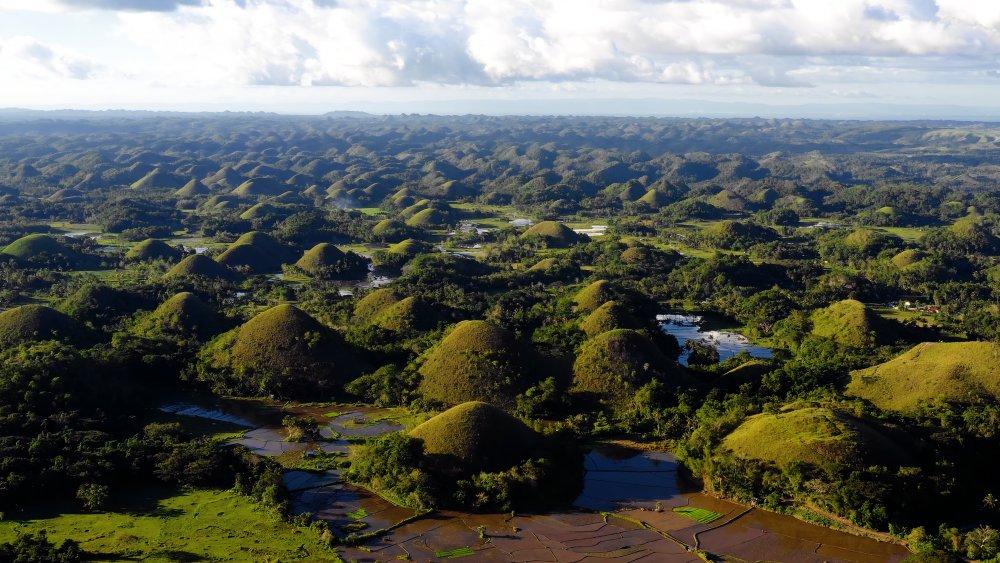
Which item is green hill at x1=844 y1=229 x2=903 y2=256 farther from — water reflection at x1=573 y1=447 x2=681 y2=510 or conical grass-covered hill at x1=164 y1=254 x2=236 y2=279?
conical grass-covered hill at x1=164 y1=254 x2=236 y2=279

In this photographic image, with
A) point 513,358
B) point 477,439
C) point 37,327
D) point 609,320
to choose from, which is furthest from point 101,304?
point 477,439

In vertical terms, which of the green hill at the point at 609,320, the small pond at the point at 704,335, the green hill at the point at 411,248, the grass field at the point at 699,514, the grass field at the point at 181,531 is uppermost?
the green hill at the point at 609,320

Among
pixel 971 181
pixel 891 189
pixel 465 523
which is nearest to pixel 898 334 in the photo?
pixel 465 523

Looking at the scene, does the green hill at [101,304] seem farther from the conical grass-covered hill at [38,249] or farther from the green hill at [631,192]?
the green hill at [631,192]

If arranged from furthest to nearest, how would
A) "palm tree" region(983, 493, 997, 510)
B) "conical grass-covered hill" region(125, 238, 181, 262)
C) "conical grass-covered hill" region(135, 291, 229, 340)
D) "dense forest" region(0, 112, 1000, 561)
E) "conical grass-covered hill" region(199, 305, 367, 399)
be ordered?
"conical grass-covered hill" region(125, 238, 181, 262), "conical grass-covered hill" region(135, 291, 229, 340), "conical grass-covered hill" region(199, 305, 367, 399), "dense forest" region(0, 112, 1000, 561), "palm tree" region(983, 493, 997, 510)

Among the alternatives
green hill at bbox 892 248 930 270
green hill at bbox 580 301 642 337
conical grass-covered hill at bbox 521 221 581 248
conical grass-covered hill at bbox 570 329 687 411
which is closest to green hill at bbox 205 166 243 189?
conical grass-covered hill at bbox 521 221 581 248

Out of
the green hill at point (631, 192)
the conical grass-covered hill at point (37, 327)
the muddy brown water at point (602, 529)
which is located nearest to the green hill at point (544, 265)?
the conical grass-covered hill at point (37, 327)
